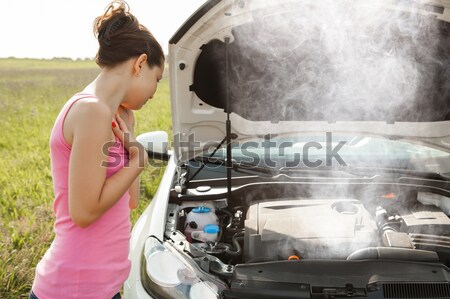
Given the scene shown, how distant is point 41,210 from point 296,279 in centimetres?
347

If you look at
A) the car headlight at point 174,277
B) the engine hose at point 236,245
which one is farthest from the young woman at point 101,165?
the engine hose at point 236,245

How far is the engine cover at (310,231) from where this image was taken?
231 cm

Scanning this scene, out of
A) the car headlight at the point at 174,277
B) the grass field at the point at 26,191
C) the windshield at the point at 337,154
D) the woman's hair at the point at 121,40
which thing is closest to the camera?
the woman's hair at the point at 121,40

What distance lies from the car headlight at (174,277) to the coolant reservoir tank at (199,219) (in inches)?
15.9

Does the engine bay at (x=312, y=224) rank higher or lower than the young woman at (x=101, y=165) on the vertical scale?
lower

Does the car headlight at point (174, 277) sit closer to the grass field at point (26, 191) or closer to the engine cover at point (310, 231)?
the engine cover at point (310, 231)

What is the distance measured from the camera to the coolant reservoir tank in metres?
2.68

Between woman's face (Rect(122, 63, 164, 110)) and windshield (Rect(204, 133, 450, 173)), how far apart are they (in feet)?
5.26

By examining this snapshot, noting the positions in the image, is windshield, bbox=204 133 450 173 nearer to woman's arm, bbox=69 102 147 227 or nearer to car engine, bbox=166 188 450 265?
car engine, bbox=166 188 450 265

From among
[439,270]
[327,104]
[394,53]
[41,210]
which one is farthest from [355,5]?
[41,210]

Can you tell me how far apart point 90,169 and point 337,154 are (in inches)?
88.4

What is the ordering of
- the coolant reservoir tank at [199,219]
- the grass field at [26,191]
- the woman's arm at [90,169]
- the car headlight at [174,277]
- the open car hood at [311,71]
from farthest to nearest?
1. the grass field at [26,191]
2. the coolant reservoir tank at [199,219]
3. the open car hood at [311,71]
4. the car headlight at [174,277]
5. the woman's arm at [90,169]

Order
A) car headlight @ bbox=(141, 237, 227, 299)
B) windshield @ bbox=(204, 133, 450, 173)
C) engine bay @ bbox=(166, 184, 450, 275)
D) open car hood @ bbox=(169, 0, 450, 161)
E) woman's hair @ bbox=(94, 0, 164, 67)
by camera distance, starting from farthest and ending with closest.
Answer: windshield @ bbox=(204, 133, 450, 173) < open car hood @ bbox=(169, 0, 450, 161) < engine bay @ bbox=(166, 184, 450, 275) < car headlight @ bbox=(141, 237, 227, 299) < woman's hair @ bbox=(94, 0, 164, 67)

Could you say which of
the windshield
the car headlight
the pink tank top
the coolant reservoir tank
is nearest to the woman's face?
the pink tank top
